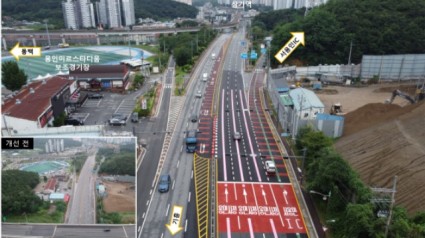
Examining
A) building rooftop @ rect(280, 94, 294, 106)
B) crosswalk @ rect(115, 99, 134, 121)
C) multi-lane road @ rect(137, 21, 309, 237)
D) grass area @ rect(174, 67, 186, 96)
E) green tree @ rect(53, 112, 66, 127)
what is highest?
building rooftop @ rect(280, 94, 294, 106)

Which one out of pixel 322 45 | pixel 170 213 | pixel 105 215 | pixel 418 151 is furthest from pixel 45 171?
pixel 322 45

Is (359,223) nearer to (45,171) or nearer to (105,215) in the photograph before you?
(105,215)

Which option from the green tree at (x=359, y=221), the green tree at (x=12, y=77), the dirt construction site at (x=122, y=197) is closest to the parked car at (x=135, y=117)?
the green tree at (x=12, y=77)

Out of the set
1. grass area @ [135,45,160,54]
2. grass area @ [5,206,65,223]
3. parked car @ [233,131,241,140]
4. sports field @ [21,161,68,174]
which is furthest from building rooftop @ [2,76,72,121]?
grass area @ [135,45,160,54]

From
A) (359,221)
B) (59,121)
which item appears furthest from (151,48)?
(359,221)

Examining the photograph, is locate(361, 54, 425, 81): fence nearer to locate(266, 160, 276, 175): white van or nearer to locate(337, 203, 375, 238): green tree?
locate(266, 160, 276, 175): white van
